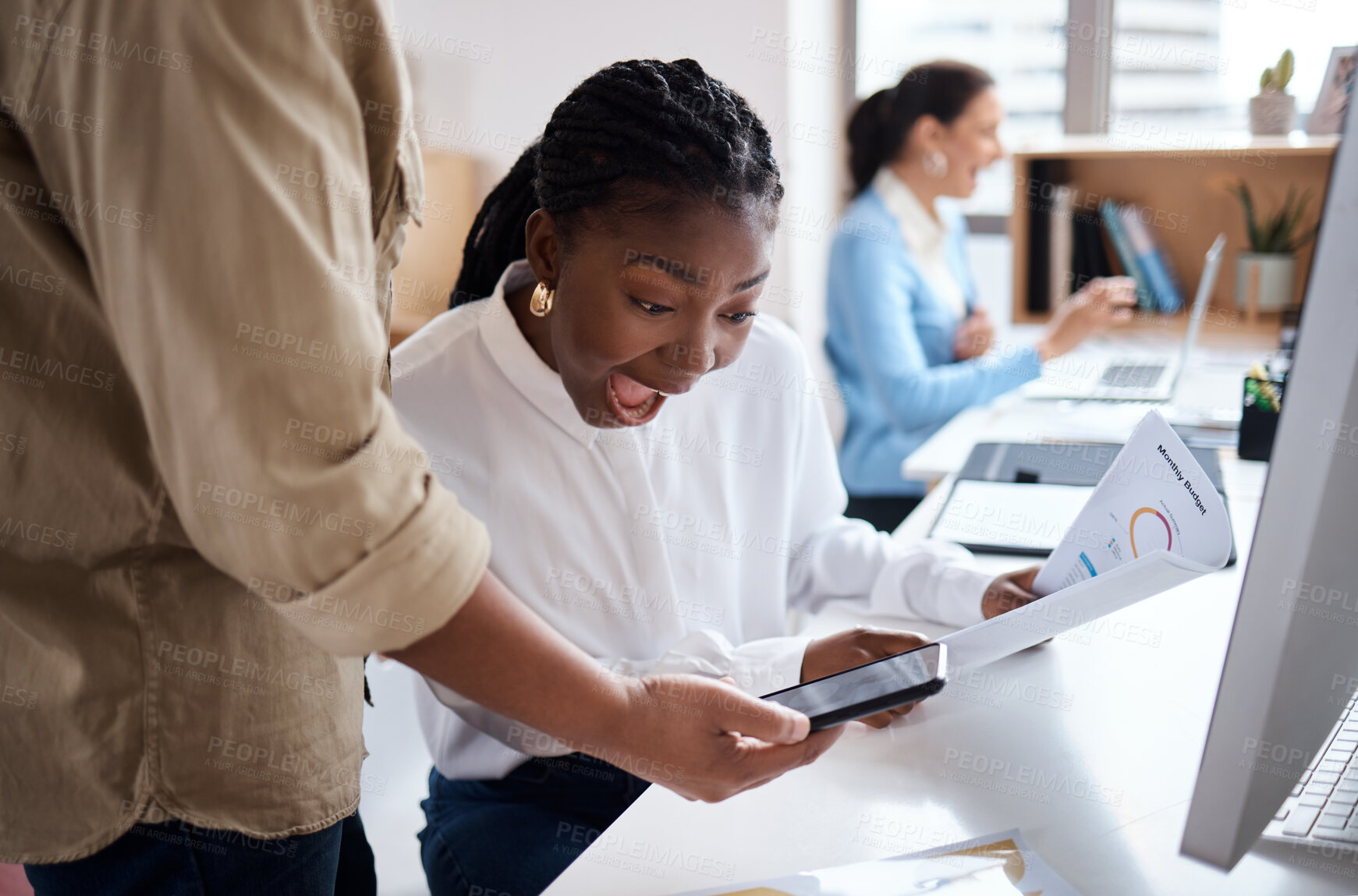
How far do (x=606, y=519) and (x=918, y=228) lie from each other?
167 cm

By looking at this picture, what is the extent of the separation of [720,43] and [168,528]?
8.80 feet

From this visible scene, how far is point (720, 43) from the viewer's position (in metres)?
2.95

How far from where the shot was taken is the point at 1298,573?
Answer: 19.6 inches

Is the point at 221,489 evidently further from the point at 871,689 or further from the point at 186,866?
the point at 871,689

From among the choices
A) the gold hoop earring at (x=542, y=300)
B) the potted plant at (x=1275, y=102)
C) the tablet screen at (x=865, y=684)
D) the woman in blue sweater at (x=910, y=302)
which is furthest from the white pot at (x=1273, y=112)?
the tablet screen at (x=865, y=684)

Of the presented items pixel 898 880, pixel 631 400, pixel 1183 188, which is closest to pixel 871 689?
pixel 898 880

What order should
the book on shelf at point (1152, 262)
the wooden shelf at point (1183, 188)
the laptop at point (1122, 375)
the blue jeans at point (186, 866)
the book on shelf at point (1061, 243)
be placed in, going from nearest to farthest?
the blue jeans at point (186, 866) < the laptop at point (1122, 375) < the wooden shelf at point (1183, 188) < the book on shelf at point (1152, 262) < the book on shelf at point (1061, 243)

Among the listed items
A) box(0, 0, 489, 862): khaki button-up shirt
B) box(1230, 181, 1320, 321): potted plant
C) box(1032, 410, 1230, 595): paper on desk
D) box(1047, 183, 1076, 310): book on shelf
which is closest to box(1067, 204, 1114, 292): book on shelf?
box(1047, 183, 1076, 310): book on shelf

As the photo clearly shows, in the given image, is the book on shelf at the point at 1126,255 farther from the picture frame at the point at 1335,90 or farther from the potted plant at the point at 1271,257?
the picture frame at the point at 1335,90

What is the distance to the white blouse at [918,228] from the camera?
8.13 feet

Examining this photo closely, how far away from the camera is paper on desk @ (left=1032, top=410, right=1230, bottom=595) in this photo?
27.8 inches

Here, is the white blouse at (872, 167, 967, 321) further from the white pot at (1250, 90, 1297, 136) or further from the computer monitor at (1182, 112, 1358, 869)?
the computer monitor at (1182, 112, 1358, 869)

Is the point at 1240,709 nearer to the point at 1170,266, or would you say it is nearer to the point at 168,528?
the point at 168,528

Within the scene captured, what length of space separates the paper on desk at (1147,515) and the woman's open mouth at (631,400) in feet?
1.32
